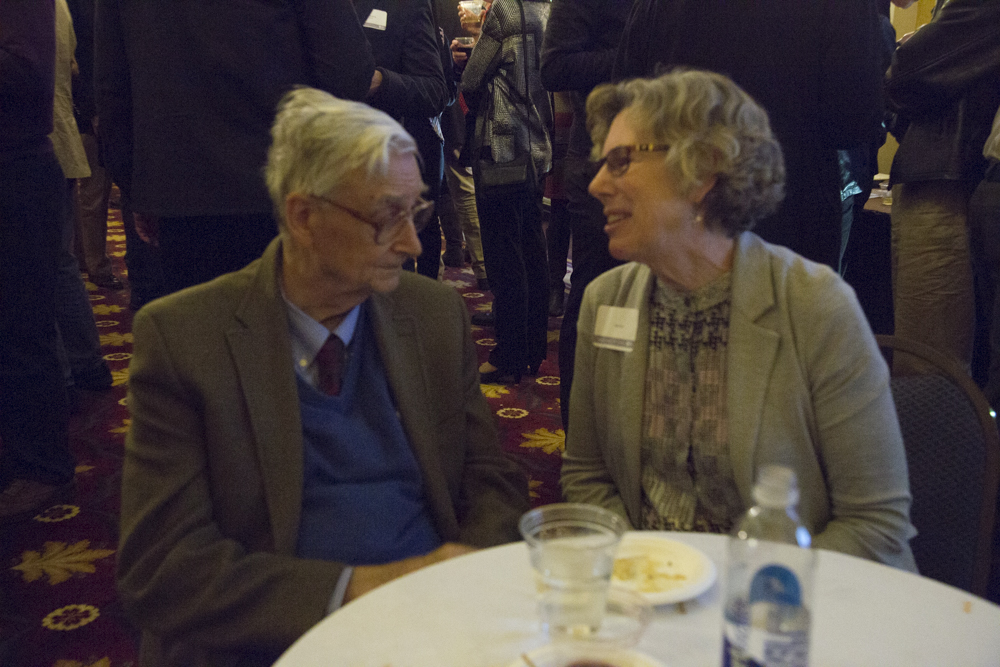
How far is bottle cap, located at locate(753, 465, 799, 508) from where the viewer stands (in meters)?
0.73

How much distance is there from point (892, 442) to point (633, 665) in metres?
0.72

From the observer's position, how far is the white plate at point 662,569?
1.02 m

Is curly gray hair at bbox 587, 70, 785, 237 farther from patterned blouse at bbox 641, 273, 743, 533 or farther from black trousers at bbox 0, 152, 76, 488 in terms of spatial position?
black trousers at bbox 0, 152, 76, 488

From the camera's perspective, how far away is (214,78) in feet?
7.36

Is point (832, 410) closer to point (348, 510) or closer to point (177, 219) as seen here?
point (348, 510)

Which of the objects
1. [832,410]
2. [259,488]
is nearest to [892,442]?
[832,410]

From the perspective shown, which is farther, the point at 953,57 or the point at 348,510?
the point at 953,57

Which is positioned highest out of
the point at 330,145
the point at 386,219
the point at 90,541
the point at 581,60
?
the point at 581,60

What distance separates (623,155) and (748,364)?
18.2 inches

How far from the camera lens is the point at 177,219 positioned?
7.64 ft

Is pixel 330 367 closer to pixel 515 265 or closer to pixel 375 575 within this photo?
pixel 375 575

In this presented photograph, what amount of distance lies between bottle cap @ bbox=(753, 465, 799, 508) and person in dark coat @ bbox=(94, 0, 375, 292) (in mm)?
1882

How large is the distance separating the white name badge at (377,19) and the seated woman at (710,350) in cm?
183

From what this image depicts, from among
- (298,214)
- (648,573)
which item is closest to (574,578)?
(648,573)
